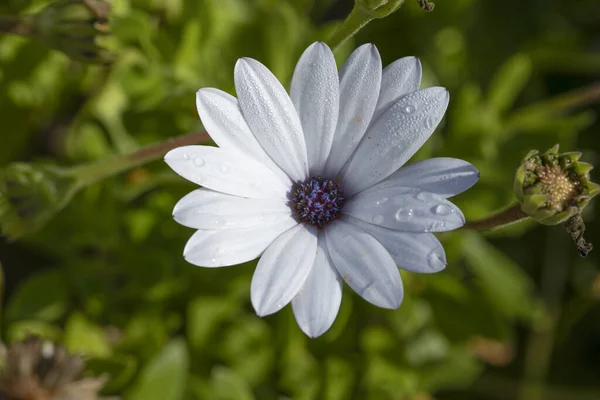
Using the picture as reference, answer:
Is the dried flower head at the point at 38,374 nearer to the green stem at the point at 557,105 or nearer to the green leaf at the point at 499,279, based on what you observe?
the green leaf at the point at 499,279

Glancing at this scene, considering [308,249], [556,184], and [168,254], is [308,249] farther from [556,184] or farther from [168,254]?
[168,254]

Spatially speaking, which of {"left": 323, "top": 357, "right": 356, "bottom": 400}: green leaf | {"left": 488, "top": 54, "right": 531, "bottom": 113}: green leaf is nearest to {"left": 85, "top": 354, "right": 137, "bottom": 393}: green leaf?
{"left": 323, "top": 357, "right": 356, "bottom": 400}: green leaf

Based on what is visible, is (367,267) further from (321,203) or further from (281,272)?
(321,203)

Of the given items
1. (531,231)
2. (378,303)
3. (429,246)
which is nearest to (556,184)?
(429,246)

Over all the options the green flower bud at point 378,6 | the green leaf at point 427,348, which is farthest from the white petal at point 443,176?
the green leaf at point 427,348

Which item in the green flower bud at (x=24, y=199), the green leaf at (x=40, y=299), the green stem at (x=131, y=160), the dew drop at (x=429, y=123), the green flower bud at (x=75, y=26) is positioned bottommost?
the green leaf at (x=40, y=299)
